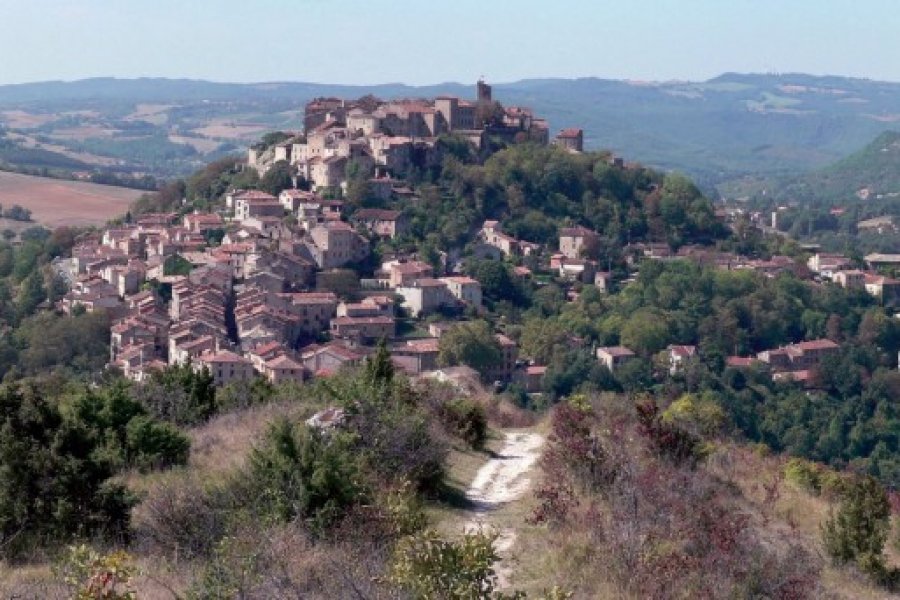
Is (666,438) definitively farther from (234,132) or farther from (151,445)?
(234,132)

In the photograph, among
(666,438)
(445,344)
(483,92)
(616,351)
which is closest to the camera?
(666,438)

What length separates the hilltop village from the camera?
131ft

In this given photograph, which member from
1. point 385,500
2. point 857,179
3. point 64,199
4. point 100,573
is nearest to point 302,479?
point 385,500

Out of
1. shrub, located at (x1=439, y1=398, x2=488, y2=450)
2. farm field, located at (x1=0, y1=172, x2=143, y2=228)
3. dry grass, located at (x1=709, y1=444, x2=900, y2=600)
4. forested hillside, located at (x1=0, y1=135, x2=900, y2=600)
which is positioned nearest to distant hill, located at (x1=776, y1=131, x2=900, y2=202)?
farm field, located at (x1=0, y1=172, x2=143, y2=228)

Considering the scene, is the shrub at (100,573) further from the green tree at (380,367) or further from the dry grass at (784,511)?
the green tree at (380,367)

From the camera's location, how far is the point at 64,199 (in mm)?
82625

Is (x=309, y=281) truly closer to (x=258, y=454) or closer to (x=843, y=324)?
(x=843, y=324)

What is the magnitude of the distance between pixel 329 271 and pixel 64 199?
41.8m

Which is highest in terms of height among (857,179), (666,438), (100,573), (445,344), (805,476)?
(100,573)

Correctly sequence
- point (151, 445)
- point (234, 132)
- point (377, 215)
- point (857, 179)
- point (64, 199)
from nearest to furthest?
point (151, 445), point (377, 215), point (64, 199), point (857, 179), point (234, 132)

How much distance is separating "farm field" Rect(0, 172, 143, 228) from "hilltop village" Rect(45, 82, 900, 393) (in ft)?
67.6

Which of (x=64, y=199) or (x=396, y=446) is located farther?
(x=64, y=199)

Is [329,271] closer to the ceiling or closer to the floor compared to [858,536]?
closer to the floor

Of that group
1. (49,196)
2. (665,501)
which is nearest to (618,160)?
(49,196)
